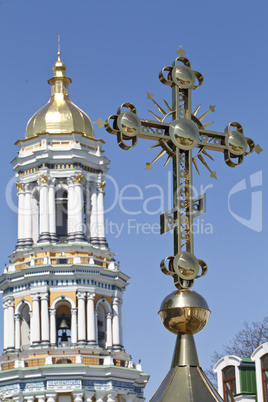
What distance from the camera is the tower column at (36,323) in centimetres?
3731

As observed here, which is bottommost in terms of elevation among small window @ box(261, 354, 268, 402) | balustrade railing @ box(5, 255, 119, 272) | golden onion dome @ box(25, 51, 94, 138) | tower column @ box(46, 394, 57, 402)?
small window @ box(261, 354, 268, 402)

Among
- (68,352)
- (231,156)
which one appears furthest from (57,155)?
(231,156)

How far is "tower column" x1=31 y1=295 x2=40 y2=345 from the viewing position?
37312mm

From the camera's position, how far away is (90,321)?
3766 cm

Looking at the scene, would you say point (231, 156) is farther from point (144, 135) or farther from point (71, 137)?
point (71, 137)

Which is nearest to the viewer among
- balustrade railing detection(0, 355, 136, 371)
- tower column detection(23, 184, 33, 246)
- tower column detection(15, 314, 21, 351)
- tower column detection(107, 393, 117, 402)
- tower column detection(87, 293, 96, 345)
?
balustrade railing detection(0, 355, 136, 371)

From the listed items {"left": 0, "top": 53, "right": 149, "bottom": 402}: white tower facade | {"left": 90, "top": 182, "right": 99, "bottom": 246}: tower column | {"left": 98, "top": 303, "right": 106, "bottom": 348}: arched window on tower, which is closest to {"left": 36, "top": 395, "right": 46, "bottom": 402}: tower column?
{"left": 0, "top": 53, "right": 149, "bottom": 402}: white tower facade

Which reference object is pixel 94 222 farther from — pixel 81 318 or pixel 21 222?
pixel 81 318

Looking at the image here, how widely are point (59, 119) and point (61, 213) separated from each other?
13.0 ft

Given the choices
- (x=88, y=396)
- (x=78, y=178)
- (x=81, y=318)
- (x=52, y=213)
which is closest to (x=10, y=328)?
(x=81, y=318)

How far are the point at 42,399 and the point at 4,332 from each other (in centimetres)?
428

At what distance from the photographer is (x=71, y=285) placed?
38.3 metres

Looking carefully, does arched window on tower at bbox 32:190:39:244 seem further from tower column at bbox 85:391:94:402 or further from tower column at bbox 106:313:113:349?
tower column at bbox 85:391:94:402

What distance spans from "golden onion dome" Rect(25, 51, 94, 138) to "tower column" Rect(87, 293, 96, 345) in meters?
7.23
